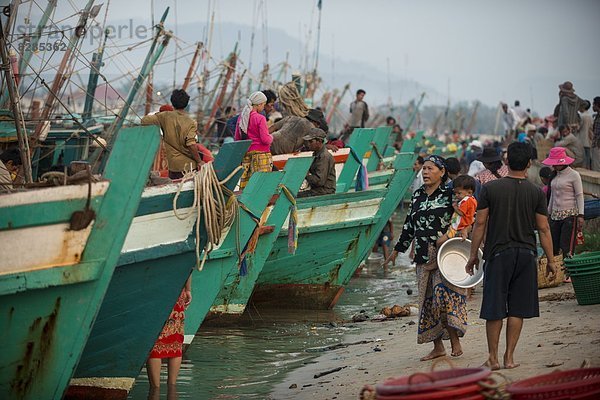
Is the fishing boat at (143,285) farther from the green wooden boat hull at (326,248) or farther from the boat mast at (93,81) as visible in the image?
the boat mast at (93,81)

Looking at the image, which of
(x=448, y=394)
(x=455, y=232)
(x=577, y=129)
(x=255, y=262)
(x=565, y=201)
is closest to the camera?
(x=448, y=394)

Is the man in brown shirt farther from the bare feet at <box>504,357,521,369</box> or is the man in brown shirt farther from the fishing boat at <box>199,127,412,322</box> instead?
the bare feet at <box>504,357,521,369</box>

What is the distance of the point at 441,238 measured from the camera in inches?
296

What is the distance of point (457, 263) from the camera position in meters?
7.51

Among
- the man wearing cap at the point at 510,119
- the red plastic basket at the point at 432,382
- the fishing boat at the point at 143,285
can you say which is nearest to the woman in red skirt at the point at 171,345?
the fishing boat at the point at 143,285

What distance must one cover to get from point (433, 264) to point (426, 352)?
111 cm

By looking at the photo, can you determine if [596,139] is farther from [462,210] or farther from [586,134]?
[462,210]

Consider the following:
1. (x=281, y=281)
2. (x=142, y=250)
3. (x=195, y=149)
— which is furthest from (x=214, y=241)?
(x=281, y=281)

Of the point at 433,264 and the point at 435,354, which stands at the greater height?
the point at 433,264

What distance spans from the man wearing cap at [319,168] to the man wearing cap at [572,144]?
7.18 meters

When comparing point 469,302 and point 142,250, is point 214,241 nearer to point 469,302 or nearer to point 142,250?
point 142,250

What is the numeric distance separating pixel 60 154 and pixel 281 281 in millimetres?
5145

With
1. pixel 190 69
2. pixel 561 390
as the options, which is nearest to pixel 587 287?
pixel 561 390

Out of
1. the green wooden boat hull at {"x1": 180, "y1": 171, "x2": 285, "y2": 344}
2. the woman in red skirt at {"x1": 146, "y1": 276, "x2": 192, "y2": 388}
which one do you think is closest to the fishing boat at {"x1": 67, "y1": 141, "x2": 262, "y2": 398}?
the woman in red skirt at {"x1": 146, "y1": 276, "x2": 192, "y2": 388}
